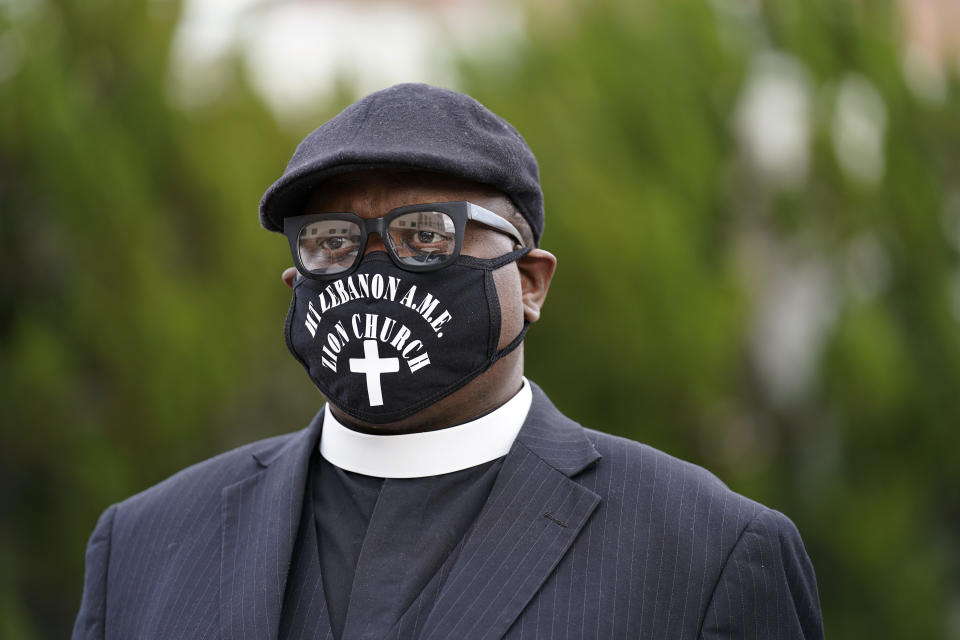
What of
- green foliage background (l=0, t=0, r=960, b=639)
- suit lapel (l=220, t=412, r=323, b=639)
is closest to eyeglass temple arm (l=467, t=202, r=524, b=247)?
suit lapel (l=220, t=412, r=323, b=639)

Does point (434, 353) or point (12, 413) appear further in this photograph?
point (12, 413)

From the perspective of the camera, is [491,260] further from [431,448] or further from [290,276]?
[290,276]

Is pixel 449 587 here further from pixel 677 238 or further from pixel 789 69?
pixel 789 69

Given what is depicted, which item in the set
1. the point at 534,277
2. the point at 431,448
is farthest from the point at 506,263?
the point at 431,448

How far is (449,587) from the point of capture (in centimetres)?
207

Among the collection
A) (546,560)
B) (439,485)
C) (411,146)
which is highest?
(411,146)

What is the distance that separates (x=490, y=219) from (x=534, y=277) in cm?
25

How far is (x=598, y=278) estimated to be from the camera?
332 inches

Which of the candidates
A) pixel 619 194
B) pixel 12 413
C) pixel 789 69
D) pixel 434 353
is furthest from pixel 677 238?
pixel 434 353

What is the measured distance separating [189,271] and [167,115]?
113 centimetres

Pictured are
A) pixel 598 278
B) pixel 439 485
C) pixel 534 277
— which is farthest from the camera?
pixel 598 278

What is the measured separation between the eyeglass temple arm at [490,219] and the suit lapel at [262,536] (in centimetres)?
63

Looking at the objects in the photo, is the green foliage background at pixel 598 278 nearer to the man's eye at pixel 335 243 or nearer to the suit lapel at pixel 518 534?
the man's eye at pixel 335 243

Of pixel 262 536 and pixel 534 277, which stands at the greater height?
pixel 534 277
